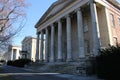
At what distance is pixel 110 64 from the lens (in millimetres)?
12289

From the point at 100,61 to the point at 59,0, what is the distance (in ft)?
69.8

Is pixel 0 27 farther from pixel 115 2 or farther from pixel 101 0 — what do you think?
pixel 115 2

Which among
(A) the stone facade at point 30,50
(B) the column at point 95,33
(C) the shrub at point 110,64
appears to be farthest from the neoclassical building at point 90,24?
(A) the stone facade at point 30,50

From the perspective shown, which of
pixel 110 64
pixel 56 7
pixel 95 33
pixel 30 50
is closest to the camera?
pixel 110 64

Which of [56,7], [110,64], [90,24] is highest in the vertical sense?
[56,7]

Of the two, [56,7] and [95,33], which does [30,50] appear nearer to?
[56,7]

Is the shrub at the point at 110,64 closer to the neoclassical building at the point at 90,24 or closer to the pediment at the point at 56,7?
the neoclassical building at the point at 90,24

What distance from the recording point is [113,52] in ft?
40.7

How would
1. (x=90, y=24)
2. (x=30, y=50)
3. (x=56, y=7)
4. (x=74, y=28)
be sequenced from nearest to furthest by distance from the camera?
(x=90, y=24), (x=74, y=28), (x=56, y=7), (x=30, y=50)

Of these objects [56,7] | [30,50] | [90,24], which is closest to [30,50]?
[30,50]

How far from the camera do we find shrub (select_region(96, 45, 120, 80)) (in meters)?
11.8

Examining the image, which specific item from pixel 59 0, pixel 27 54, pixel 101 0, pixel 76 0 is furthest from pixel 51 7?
pixel 27 54

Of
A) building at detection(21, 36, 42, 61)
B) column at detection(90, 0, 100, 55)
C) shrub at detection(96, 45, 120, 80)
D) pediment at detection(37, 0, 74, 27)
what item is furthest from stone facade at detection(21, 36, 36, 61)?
shrub at detection(96, 45, 120, 80)

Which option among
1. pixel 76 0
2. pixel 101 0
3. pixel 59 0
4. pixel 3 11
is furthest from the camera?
pixel 59 0
